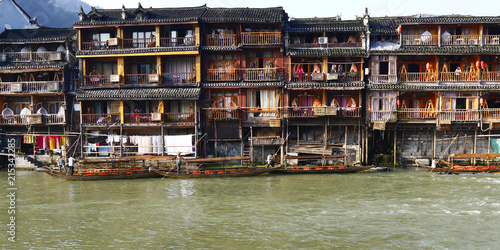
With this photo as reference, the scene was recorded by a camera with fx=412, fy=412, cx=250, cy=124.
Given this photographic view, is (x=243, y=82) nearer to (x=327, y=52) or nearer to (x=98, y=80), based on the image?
(x=327, y=52)

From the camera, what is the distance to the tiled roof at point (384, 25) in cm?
3669

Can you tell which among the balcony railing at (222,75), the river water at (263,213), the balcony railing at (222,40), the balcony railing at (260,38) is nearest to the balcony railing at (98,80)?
the balcony railing at (222,75)

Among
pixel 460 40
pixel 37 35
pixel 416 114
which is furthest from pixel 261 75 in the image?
pixel 37 35

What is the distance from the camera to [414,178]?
1185 inches

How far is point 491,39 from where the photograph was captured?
1394 inches

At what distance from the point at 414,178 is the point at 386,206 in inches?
345

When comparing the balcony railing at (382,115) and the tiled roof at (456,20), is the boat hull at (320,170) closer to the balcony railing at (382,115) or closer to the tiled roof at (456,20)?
the balcony railing at (382,115)

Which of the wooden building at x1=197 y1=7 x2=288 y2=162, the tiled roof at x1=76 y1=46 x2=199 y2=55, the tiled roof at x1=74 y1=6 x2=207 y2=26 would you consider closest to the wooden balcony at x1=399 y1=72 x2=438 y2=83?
the wooden building at x1=197 y1=7 x2=288 y2=162

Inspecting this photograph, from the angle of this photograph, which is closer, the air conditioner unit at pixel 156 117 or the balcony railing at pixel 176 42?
the air conditioner unit at pixel 156 117

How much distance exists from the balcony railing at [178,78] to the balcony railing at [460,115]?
2150 centimetres

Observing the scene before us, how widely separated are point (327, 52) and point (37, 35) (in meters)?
27.7

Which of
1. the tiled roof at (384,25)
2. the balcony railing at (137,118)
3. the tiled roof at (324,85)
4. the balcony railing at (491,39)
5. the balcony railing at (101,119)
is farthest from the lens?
the tiled roof at (384,25)

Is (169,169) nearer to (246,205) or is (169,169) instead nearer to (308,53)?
(246,205)

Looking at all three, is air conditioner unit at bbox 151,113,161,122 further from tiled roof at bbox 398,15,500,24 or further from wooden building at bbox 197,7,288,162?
tiled roof at bbox 398,15,500,24
